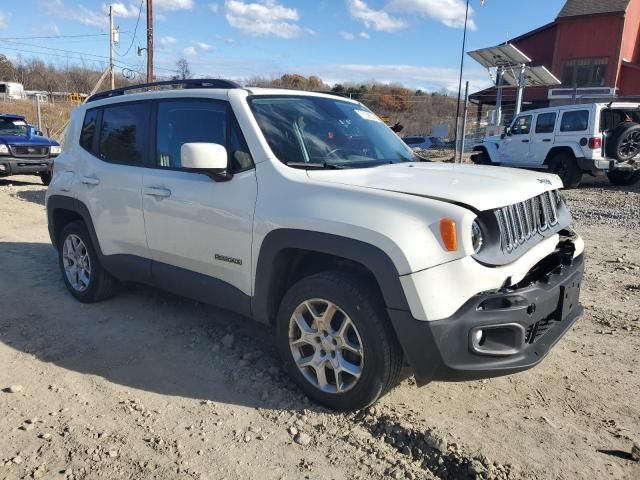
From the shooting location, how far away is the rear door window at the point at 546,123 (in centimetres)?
1349

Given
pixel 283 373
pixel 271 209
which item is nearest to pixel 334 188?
pixel 271 209

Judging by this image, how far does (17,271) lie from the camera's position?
596 cm

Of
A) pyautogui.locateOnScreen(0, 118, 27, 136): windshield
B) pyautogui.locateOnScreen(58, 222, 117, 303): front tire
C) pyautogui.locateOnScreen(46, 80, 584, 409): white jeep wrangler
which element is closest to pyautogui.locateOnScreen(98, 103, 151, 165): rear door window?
pyautogui.locateOnScreen(46, 80, 584, 409): white jeep wrangler

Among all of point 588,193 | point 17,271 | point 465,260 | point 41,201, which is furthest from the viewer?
point 588,193

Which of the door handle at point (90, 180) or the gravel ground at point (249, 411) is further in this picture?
the door handle at point (90, 180)

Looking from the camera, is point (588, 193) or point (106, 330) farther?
point (588, 193)

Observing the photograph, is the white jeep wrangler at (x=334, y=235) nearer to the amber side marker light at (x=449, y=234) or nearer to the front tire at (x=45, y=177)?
the amber side marker light at (x=449, y=234)

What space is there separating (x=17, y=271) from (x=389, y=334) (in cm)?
484

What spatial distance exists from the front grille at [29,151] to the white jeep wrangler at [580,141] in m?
12.1

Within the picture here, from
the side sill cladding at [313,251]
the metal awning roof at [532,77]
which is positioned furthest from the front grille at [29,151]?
the metal awning roof at [532,77]

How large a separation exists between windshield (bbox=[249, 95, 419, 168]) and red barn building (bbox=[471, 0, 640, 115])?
88.0 ft

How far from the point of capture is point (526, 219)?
10.4 ft

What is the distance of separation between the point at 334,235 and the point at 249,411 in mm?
1188

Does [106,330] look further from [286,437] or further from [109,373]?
[286,437]
